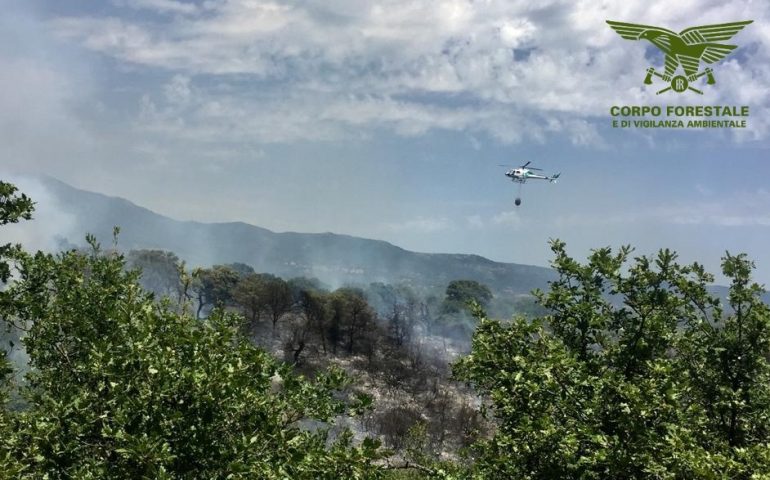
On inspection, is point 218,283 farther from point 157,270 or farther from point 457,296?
point 457,296

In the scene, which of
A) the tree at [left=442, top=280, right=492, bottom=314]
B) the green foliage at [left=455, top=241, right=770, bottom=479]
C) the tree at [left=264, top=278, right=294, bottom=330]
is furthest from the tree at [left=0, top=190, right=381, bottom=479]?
the tree at [left=442, top=280, right=492, bottom=314]

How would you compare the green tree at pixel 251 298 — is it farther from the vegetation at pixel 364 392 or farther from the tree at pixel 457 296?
the vegetation at pixel 364 392

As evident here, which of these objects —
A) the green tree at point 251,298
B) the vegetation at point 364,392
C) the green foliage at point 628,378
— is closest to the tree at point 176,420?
the vegetation at point 364,392

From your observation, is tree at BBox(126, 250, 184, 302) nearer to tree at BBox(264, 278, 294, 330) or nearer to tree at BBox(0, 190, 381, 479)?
tree at BBox(264, 278, 294, 330)

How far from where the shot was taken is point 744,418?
46.1ft

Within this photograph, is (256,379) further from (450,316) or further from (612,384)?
(450,316)

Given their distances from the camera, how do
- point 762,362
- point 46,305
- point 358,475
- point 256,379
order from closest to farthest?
point 358,475 → point 256,379 → point 762,362 → point 46,305

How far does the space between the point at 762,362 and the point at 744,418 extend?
155 cm

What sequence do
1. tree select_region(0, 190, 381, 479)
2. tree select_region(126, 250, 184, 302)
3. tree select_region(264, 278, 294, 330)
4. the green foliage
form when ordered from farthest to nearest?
tree select_region(126, 250, 184, 302), tree select_region(264, 278, 294, 330), the green foliage, tree select_region(0, 190, 381, 479)

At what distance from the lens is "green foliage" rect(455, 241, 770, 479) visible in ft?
33.7

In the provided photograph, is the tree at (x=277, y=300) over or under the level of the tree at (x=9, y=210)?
under

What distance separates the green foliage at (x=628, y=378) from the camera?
10.3 m

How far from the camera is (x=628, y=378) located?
514 inches

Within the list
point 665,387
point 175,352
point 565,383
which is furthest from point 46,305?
point 665,387
